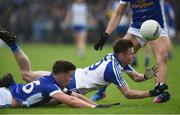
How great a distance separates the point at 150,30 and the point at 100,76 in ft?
4.25

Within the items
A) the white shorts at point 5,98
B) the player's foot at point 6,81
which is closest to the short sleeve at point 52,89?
the white shorts at point 5,98

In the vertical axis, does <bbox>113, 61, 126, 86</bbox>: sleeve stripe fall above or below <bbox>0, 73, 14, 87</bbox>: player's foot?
below

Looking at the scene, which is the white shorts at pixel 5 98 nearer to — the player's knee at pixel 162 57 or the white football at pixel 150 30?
the white football at pixel 150 30

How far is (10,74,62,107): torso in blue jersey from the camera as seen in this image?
11250 mm

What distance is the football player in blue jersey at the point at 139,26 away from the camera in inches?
498

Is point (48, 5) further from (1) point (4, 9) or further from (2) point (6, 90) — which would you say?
(2) point (6, 90)

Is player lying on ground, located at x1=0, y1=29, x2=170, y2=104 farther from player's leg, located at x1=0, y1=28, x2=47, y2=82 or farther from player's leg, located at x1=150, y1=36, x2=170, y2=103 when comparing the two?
player's leg, located at x1=150, y1=36, x2=170, y2=103

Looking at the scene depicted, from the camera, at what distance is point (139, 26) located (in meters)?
13.2

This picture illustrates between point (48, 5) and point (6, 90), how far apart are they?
90.6 feet

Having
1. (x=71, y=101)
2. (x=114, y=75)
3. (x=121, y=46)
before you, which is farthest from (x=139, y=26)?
(x=71, y=101)

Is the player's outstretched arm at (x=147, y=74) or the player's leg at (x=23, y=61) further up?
the player's leg at (x=23, y=61)

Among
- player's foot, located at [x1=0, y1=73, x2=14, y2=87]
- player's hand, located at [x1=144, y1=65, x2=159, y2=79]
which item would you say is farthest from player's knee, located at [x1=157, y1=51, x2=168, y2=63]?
player's foot, located at [x1=0, y1=73, x2=14, y2=87]

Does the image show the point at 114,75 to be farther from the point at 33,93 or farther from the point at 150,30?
the point at 33,93

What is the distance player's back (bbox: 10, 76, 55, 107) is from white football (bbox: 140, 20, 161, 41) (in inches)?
84.3
